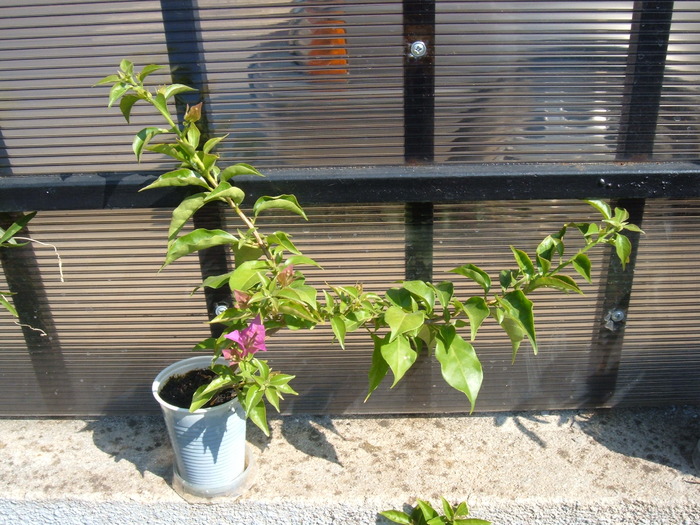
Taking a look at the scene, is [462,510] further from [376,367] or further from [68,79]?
[68,79]

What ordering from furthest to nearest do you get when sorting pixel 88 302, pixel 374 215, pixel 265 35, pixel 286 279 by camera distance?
pixel 88 302, pixel 374 215, pixel 265 35, pixel 286 279

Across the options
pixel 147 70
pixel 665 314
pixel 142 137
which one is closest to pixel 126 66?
pixel 147 70

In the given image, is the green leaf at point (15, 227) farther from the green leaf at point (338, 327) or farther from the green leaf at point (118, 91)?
the green leaf at point (338, 327)

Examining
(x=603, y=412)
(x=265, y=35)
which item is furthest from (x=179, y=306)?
(x=603, y=412)

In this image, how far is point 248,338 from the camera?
1.37 meters

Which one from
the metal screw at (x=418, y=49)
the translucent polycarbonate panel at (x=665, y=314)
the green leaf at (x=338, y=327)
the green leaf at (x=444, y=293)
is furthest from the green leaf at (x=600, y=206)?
the green leaf at (x=338, y=327)

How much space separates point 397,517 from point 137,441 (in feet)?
2.43

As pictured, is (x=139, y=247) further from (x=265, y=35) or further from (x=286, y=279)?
(x=265, y=35)

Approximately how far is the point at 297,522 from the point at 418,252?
0.72 meters

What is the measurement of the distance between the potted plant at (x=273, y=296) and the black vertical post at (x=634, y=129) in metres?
0.24

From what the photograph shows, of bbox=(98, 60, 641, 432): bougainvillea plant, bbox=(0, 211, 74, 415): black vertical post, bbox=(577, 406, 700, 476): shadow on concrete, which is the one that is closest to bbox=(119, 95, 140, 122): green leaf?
bbox=(98, 60, 641, 432): bougainvillea plant

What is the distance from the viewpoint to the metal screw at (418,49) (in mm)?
1446

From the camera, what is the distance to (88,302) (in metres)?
1.69

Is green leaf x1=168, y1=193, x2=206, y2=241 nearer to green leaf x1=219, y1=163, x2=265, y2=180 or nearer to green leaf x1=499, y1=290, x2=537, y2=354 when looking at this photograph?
green leaf x1=219, y1=163, x2=265, y2=180
